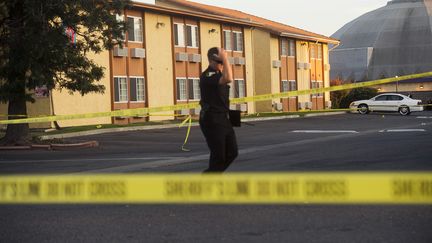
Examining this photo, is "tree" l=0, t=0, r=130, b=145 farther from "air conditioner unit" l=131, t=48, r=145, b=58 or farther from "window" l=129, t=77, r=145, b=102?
"window" l=129, t=77, r=145, b=102

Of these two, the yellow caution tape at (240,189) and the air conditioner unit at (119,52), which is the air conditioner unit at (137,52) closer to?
the air conditioner unit at (119,52)

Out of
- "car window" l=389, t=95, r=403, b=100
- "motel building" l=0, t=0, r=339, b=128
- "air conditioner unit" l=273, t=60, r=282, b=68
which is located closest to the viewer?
"motel building" l=0, t=0, r=339, b=128

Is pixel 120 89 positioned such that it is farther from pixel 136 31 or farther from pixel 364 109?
pixel 364 109

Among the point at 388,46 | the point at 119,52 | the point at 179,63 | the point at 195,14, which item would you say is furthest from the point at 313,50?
the point at 388,46

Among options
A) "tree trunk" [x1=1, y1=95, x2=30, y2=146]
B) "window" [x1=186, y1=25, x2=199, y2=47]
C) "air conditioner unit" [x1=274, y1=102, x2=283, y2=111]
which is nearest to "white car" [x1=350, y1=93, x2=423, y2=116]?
"air conditioner unit" [x1=274, y1=102, x2=283, y2=111]

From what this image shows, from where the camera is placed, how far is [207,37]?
4000cm

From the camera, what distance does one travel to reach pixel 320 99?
2151 inches

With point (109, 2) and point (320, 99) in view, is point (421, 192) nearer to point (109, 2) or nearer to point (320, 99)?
point (109, 2)

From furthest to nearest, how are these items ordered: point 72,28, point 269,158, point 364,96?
1. point 364,96
2. point 72,28
3. point 269,158

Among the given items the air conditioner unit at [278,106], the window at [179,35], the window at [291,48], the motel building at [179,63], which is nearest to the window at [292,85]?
the motel building at [179,63]

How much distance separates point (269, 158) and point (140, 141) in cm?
895

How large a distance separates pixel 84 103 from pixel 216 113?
78.0 feet

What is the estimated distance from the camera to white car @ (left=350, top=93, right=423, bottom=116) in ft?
145
